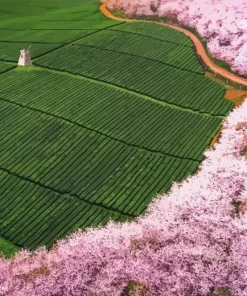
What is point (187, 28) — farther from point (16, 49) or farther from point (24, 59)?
point (24, 59)

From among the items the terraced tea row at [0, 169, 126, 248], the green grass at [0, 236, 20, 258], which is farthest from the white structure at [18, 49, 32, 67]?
the green grass at [0, 236, 20, 258]

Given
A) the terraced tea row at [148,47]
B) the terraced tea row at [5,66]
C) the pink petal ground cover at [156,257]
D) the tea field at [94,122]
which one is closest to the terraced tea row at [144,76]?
the tea field at [94,122]

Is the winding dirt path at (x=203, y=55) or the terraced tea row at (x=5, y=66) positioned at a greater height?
the winding dirt path at (x=203, y=55)

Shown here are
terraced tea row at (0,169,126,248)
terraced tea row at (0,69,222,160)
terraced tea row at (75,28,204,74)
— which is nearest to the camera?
terraced tea row at (0,169,126,248)

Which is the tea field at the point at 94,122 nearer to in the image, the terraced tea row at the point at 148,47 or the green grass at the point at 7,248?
the terraced tea row at the point at 148,47

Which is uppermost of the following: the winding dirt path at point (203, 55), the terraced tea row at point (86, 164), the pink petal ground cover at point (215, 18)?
the pink petal ground cover at point (215, 18)

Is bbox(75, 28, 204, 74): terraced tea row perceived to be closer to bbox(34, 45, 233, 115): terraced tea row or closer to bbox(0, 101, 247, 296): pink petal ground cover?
bbox(34, 45, 233, 115): terraced tea row

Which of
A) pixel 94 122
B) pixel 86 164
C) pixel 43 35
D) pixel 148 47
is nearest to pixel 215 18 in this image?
pixel 148 47

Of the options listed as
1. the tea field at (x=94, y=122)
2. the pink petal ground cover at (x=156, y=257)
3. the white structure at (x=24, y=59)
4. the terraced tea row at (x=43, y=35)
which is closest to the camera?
the pink petal ground cover at (x=156, y=257)
